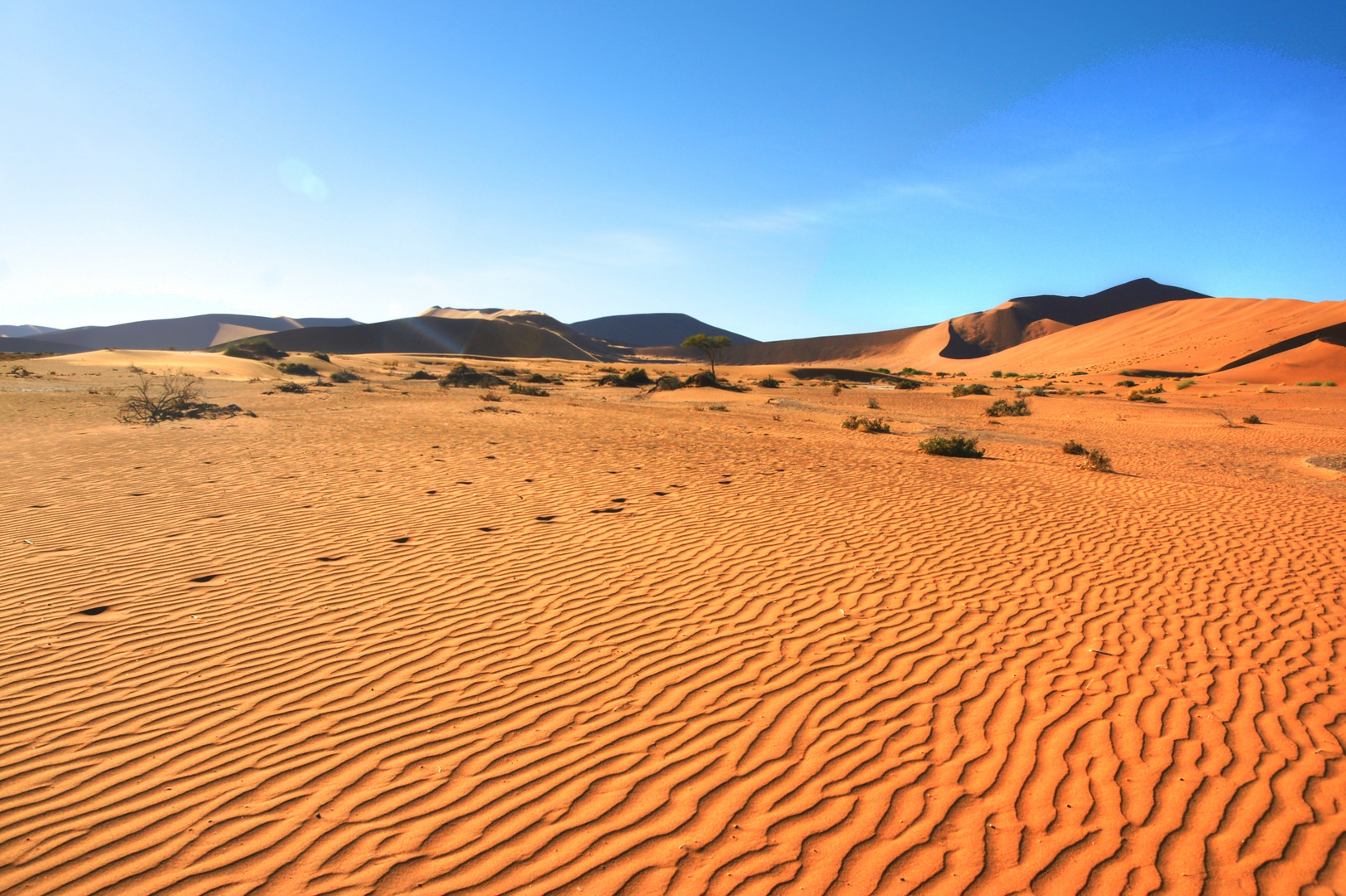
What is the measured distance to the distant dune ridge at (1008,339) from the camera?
49.6 m

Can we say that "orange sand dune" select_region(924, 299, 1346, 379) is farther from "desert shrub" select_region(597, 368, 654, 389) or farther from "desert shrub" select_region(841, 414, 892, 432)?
"desert shrub" select_region(841, 414, 892, 432)

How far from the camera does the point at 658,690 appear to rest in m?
4.32

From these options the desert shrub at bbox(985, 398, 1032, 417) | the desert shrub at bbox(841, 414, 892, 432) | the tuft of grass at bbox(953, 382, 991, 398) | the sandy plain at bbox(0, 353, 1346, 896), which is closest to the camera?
the sandy plain at bbox(0, 353, 1346, 896)

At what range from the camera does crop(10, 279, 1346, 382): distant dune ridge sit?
4956 cm

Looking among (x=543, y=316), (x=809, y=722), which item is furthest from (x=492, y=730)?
(x=543, y=316)

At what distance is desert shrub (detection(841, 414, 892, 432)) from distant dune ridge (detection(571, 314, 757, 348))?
154 m

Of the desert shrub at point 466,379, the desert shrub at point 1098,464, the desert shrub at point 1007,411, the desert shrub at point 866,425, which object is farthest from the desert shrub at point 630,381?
the desert shrub at point 1098,464

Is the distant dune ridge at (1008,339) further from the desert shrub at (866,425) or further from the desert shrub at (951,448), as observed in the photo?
the desert shrub at (951,448)

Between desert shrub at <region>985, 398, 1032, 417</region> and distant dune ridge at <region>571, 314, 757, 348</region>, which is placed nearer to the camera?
desert shrub at <region>985, 398, 1032, 417</region>

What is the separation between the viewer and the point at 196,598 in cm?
560

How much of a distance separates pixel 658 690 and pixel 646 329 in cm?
17981

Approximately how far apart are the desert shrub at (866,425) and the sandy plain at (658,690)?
29.9ft

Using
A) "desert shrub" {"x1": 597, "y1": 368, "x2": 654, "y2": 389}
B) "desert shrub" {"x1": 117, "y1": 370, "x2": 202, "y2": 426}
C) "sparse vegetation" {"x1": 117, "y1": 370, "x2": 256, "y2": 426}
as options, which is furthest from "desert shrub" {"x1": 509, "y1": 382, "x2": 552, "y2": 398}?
"desert shrub" {"x1": 117, "y1": 370, "x2": 202, "y2": 426}

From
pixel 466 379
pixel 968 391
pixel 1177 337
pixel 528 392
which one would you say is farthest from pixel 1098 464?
pixel 1177 337
